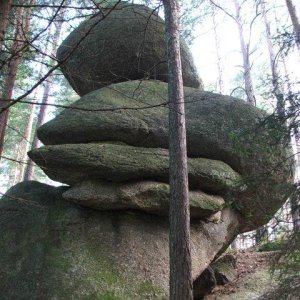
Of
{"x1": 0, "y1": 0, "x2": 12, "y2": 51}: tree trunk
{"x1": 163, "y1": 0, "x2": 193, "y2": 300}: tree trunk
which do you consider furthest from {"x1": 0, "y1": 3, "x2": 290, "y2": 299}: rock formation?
{"x1": 0, "y1": 0, "x2": 12, "y2": 51}: tree trunk

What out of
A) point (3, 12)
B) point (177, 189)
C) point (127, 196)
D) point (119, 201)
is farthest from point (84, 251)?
point (3, 12)

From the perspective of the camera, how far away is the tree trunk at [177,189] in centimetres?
577

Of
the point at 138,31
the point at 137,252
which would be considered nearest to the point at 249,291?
the point at 137,252

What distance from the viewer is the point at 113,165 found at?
746 cm

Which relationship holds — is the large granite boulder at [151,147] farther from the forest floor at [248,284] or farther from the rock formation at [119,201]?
the forest floor at [248,284]

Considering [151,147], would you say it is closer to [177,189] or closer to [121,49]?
[177,189]

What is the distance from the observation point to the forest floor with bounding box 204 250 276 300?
7.93m

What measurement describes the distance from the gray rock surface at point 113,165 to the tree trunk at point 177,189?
4.30 feet

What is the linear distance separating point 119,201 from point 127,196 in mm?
188

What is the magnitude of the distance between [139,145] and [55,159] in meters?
1.94

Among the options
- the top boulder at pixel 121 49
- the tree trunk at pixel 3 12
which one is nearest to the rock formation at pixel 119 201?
the top boulder at pixel 121 49

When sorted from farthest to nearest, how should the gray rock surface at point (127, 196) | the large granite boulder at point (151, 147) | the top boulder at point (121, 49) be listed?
the top boulder at point (121, 49) → the large granite boulder at point (151, 147) → the gray rock surface at point (127, 196)

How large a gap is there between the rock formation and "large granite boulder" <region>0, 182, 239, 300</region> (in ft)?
0.06

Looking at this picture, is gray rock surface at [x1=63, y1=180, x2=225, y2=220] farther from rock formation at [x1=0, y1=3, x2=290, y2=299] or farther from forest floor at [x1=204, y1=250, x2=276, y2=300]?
forest floor at [x1=204, y1=250, x2=276, y2=300]
